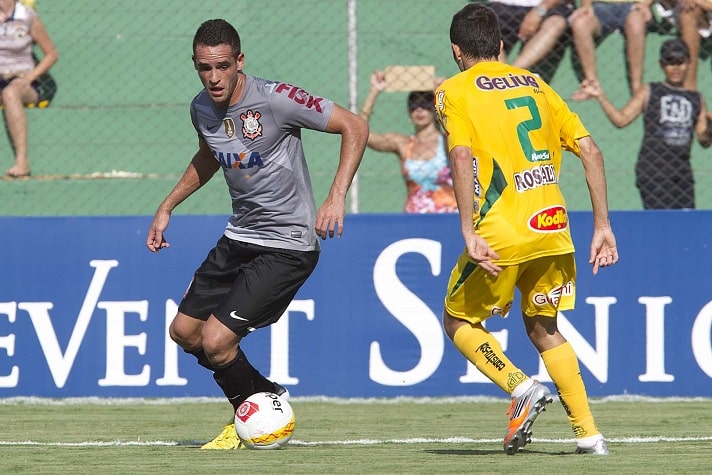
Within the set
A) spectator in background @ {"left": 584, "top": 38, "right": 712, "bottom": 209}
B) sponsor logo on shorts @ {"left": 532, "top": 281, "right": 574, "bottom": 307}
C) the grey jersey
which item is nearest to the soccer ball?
the grey jersey

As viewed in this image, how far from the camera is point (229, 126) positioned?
655 centimetres

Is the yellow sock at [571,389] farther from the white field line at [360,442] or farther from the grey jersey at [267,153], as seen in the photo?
the grey jersey at [267,153]

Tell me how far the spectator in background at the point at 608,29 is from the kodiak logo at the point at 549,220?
5.43 m

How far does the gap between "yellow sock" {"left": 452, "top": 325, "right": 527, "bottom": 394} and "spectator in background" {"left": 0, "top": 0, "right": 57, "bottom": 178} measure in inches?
238

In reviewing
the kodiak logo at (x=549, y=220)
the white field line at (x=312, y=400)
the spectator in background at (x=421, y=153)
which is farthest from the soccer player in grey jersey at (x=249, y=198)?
the spectator in background at (x=421, y=153)

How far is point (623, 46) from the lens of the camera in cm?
1148

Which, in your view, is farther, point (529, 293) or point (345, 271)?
point (345, 271)

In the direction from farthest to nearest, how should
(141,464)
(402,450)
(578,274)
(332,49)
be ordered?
(332,49), (578,274), (402,450), (141,464)

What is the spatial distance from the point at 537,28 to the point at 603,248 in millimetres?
5607

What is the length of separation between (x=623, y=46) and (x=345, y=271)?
12.0 ft

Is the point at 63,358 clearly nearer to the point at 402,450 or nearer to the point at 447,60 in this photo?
the point at 402,450

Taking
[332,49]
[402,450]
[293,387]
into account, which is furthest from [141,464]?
[332,49]

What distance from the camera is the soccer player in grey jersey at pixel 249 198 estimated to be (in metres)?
6.43

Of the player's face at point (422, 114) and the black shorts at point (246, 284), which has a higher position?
the player's face at point (422, 114)
